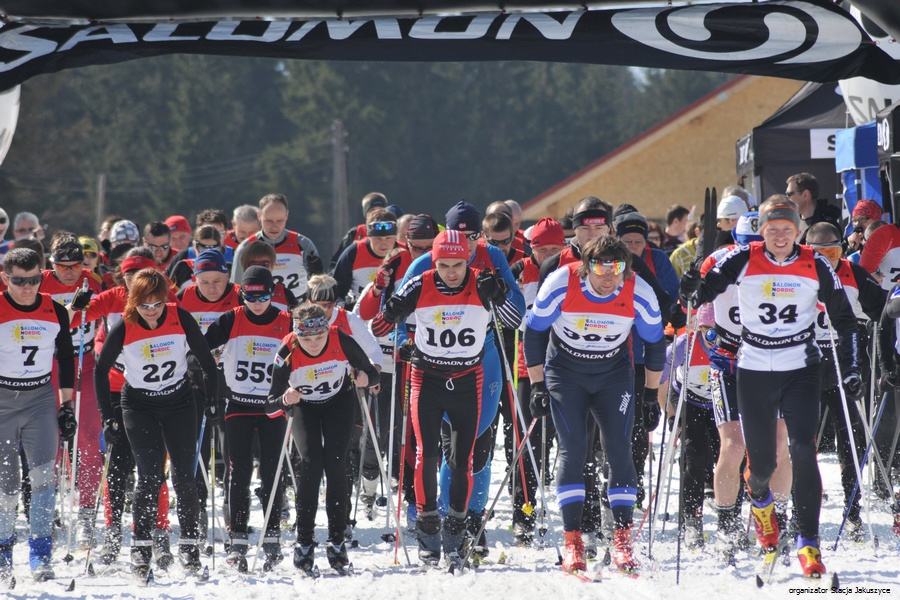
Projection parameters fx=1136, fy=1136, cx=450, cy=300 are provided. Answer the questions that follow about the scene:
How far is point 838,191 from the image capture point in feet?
48.3

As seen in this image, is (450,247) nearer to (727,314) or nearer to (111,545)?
(727,314)

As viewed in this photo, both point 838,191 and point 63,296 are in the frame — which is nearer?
point 63,296

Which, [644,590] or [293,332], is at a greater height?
[293,332]

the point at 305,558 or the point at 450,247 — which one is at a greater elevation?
the point at 450,247

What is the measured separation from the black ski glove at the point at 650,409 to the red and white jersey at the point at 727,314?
50 centimetres

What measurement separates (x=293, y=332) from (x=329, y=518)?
1086 millimetres

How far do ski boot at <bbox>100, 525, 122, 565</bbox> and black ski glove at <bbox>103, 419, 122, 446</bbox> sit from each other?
704mm

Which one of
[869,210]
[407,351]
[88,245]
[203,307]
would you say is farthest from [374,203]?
[869,210]

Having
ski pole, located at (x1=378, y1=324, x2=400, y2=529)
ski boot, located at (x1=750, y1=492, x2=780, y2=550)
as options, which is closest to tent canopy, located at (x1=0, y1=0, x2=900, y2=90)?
ski pole, located at (x1=378, y1=324, x2=400, y2=529)

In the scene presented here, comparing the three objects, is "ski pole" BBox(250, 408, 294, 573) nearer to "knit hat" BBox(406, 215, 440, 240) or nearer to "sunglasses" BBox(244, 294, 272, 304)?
"sunglasses" BBox(244, 294, 272, 304)

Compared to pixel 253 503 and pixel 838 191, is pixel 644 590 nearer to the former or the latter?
pixel 253 503

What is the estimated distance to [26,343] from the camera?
6.55 metres

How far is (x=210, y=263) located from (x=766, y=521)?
3.63m

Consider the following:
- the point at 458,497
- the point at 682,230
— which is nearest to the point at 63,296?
the point at 458,497
